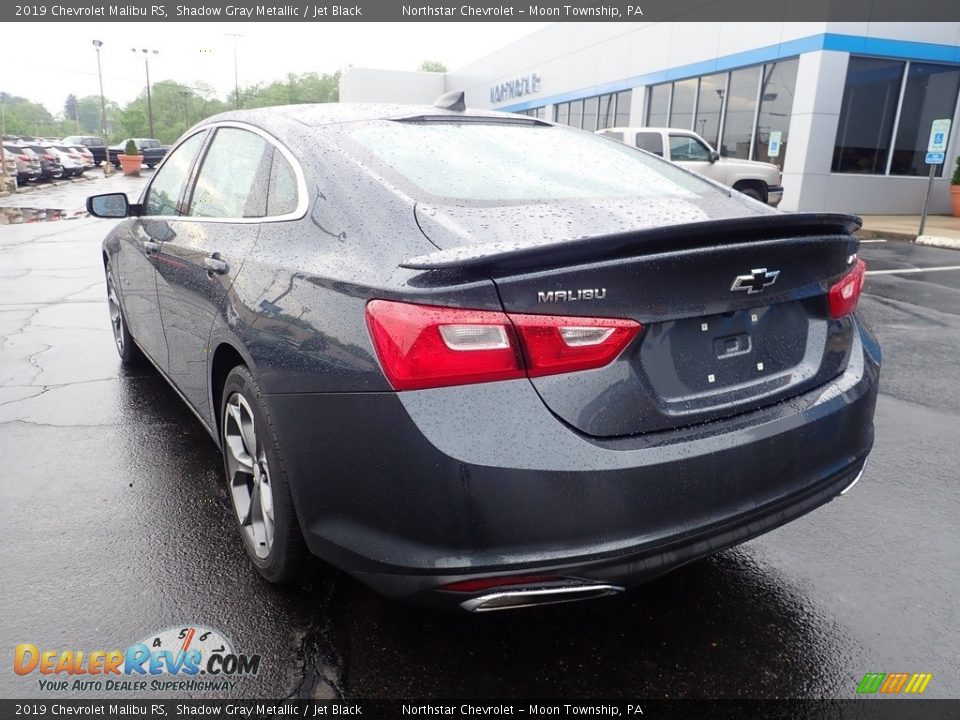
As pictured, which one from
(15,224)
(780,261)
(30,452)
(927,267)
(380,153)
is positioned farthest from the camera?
(15,224)

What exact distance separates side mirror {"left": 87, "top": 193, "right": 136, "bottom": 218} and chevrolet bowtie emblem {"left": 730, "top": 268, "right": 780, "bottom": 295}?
3515mm

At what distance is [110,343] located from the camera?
5.71 m

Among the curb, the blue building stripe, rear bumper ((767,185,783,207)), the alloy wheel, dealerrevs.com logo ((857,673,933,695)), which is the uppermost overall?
the blue building stripe

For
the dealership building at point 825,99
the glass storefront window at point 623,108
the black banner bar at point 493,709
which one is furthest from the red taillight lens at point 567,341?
the glass storefront window at point 623,108

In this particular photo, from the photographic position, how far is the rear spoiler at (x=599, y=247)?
5.62ft

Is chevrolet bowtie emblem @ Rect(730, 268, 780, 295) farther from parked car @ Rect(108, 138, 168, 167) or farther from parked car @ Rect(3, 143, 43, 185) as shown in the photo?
parked car @ Rect(108, 138, 168, 167)

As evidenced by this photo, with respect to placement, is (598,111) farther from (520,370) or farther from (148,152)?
(148,152)

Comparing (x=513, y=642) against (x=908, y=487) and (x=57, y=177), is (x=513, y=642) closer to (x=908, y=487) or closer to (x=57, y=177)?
(x=908, y=487)

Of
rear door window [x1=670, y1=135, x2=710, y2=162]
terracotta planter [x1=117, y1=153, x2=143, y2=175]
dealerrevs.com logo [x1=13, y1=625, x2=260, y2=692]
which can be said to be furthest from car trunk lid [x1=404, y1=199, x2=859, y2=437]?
terracotta planter [x1=117, y1=153, x2=143, y2=175]

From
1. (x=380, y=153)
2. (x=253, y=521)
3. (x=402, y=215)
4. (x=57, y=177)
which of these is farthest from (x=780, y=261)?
(x=57, y=177)

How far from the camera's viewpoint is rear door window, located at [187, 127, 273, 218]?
105 inches

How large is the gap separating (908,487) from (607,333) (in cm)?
237

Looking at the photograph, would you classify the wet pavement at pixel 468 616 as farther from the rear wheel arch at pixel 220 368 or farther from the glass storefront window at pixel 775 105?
the glass storefront window at pixel 775 105

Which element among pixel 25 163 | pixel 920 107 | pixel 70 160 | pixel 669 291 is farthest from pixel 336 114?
pixel 70 160
